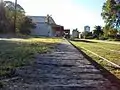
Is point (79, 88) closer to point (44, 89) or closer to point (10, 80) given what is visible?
point (44, 89)

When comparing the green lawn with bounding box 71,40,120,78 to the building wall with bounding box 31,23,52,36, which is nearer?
the green lawn with bounding box 71,40,120,78

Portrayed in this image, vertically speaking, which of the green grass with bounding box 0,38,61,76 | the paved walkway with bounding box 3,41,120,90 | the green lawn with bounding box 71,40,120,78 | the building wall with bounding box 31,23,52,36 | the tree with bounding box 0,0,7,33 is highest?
the tree with bounding box 0,0,7,33

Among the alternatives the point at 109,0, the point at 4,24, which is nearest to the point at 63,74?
the point at 4,24

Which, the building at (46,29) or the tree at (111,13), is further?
the building at (46,29)

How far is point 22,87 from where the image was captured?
7.06m

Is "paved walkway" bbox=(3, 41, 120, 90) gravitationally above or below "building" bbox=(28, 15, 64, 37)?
below

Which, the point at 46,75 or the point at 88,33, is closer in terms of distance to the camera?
the point at 46,75

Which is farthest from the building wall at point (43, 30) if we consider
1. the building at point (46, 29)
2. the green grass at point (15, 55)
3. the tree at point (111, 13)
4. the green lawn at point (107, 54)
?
the green grass at point (15, 55)

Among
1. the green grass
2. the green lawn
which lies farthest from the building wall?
the green grass

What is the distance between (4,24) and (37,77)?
56.0m

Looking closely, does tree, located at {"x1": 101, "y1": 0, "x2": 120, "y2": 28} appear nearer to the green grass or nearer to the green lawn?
the green lawn

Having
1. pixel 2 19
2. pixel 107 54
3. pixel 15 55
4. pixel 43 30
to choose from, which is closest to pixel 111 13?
pixel 2 19

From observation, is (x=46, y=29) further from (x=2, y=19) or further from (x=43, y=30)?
(x=2, y=19)

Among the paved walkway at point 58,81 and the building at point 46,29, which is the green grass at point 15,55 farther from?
the building at point 46,29
